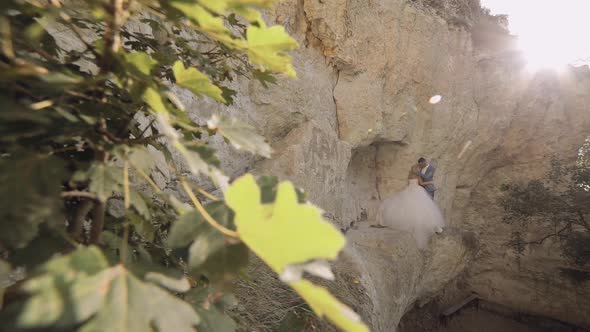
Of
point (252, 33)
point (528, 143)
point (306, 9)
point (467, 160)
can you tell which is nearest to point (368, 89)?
point (306, 9)

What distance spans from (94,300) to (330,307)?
19 centimetres

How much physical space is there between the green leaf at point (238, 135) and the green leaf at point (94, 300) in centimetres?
19

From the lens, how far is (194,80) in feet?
1.46

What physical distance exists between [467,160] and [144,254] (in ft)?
23.6

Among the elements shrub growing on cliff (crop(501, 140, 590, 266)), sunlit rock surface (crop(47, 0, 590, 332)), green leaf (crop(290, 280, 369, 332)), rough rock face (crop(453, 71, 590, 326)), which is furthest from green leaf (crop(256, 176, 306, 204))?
shrub growing on cliff (crop(501, 140, 590, 266))

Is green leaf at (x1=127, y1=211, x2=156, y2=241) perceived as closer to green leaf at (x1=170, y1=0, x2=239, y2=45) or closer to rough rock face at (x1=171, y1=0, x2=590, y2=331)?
green leaf at (x1=170, y1=0, x2=239, y2=45)

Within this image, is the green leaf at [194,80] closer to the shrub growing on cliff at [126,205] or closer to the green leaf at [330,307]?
the shrub growing on cliff at [126,205]

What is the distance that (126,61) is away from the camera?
1.25 ft

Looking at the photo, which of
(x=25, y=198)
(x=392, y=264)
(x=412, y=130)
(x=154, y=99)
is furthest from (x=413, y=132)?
(x=25, y=198)

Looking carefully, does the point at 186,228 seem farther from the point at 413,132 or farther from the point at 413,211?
the point at 413,132

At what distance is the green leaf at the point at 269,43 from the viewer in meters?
0.42

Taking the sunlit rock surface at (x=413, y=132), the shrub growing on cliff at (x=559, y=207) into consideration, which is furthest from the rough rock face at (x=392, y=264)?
the shrub growing on cliff at (x=559, y=207)

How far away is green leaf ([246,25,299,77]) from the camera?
0.42 m

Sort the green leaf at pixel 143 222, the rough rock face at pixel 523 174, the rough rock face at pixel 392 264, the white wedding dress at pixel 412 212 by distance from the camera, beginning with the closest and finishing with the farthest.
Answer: the green leaf at pixel 143 222 → the rough rock face at pixel 392 264 → the white wedding dress at pixel 412 212 → the rough rock face at pixel 523 174
